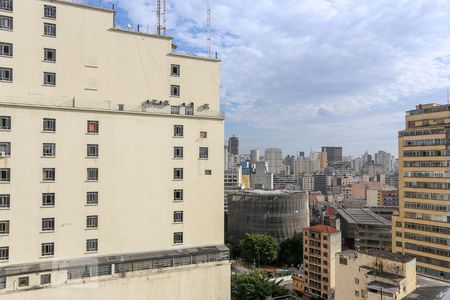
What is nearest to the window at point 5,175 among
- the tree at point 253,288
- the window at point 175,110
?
the window at point 175,110

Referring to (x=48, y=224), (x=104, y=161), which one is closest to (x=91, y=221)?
(x=48, y=224)

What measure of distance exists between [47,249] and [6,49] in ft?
37.6

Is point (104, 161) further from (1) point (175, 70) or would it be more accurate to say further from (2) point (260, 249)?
(2) point (260, 249)

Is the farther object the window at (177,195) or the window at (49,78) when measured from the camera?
the window at (177,195)

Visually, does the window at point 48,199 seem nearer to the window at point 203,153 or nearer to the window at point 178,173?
the window at point 178,173

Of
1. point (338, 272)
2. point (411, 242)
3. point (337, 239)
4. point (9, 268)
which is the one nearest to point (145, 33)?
point (9, 268)

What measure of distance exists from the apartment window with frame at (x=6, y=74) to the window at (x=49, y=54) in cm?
202

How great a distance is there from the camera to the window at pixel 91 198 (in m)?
22.0

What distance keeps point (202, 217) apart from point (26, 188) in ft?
36.5

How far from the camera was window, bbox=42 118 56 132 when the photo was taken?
2105 cm

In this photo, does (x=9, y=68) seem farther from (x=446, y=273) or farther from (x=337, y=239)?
(x=446, y=273)

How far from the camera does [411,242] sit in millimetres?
49656

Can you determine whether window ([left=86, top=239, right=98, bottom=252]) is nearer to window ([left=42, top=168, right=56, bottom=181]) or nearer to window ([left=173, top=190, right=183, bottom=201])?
window ([left=42, top=168, right=56, bottom=181])

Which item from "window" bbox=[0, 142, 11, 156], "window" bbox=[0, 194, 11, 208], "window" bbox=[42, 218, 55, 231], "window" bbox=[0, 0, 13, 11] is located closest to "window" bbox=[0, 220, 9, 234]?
"window" bbox=[0, 194, 11, 208]
